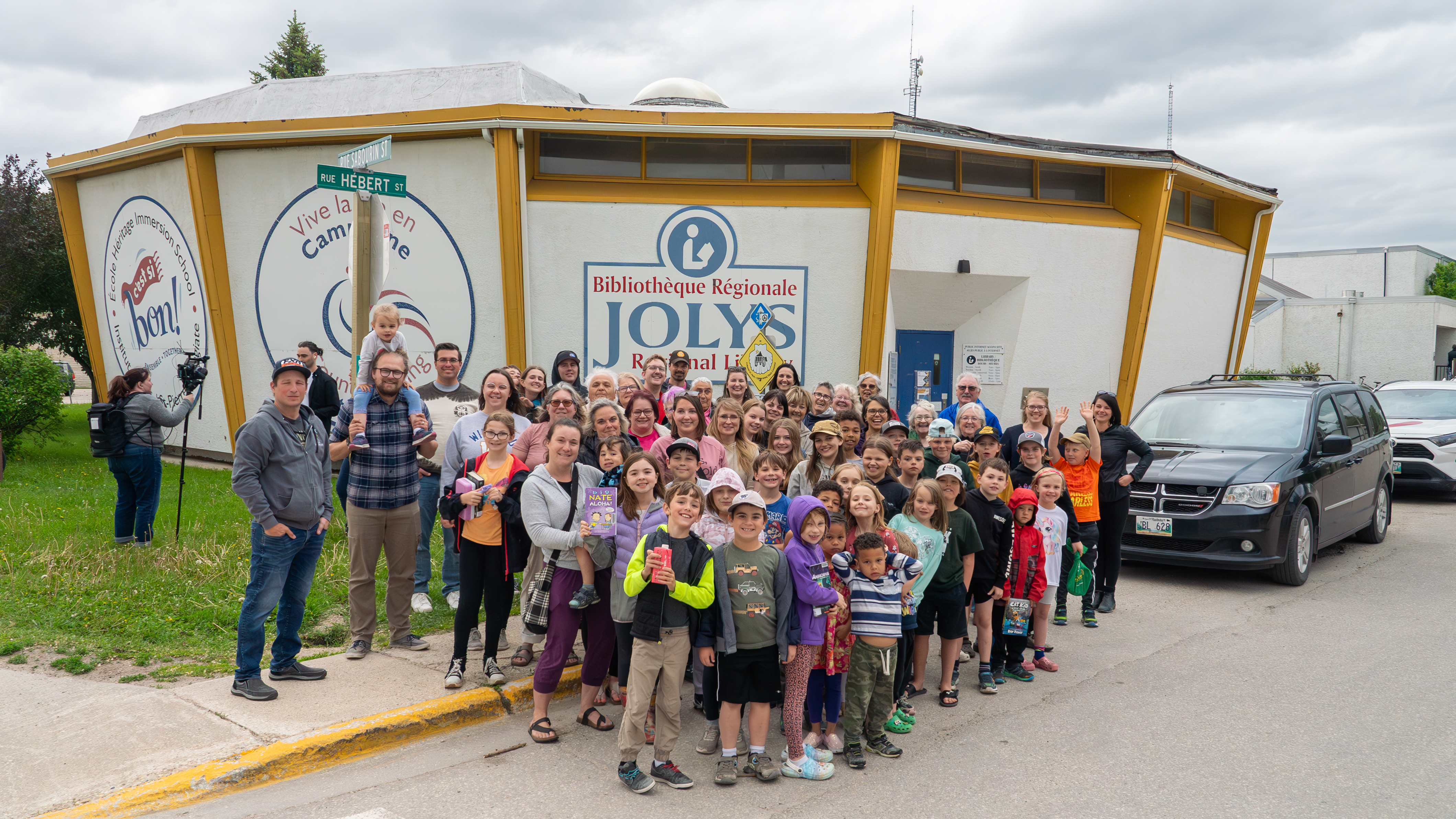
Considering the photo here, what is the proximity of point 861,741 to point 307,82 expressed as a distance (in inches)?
567

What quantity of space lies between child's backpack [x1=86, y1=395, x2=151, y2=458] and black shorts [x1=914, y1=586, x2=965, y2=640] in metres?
7.41

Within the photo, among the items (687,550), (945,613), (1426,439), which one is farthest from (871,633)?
(1426,439)

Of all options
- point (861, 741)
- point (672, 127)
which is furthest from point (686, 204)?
point (861, 741)

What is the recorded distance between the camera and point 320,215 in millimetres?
11641

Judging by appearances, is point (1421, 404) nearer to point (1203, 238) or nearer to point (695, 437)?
point (1203, 238)

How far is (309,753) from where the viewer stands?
415cm

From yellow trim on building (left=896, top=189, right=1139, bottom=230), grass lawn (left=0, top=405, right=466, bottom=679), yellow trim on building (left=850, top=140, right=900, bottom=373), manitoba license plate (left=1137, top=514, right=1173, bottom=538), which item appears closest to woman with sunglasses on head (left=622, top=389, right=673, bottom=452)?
grass lawn (left=0, top=405, right=466, bottom=679)

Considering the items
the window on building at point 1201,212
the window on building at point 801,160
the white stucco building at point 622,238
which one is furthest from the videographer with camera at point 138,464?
the window on building at point 1201,212

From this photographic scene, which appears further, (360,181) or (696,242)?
(696,242)

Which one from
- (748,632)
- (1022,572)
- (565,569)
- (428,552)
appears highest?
(565,569)

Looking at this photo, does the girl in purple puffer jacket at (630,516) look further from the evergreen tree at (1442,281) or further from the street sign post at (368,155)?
the evergreen tree at (1442,281)

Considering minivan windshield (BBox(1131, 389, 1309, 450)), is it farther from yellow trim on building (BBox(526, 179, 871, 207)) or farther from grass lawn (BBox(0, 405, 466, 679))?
grass lawn (BBox(0, 405, 466, 679))

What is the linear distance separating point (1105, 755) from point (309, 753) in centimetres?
403

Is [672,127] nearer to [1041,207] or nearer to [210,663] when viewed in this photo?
[1041,207]
